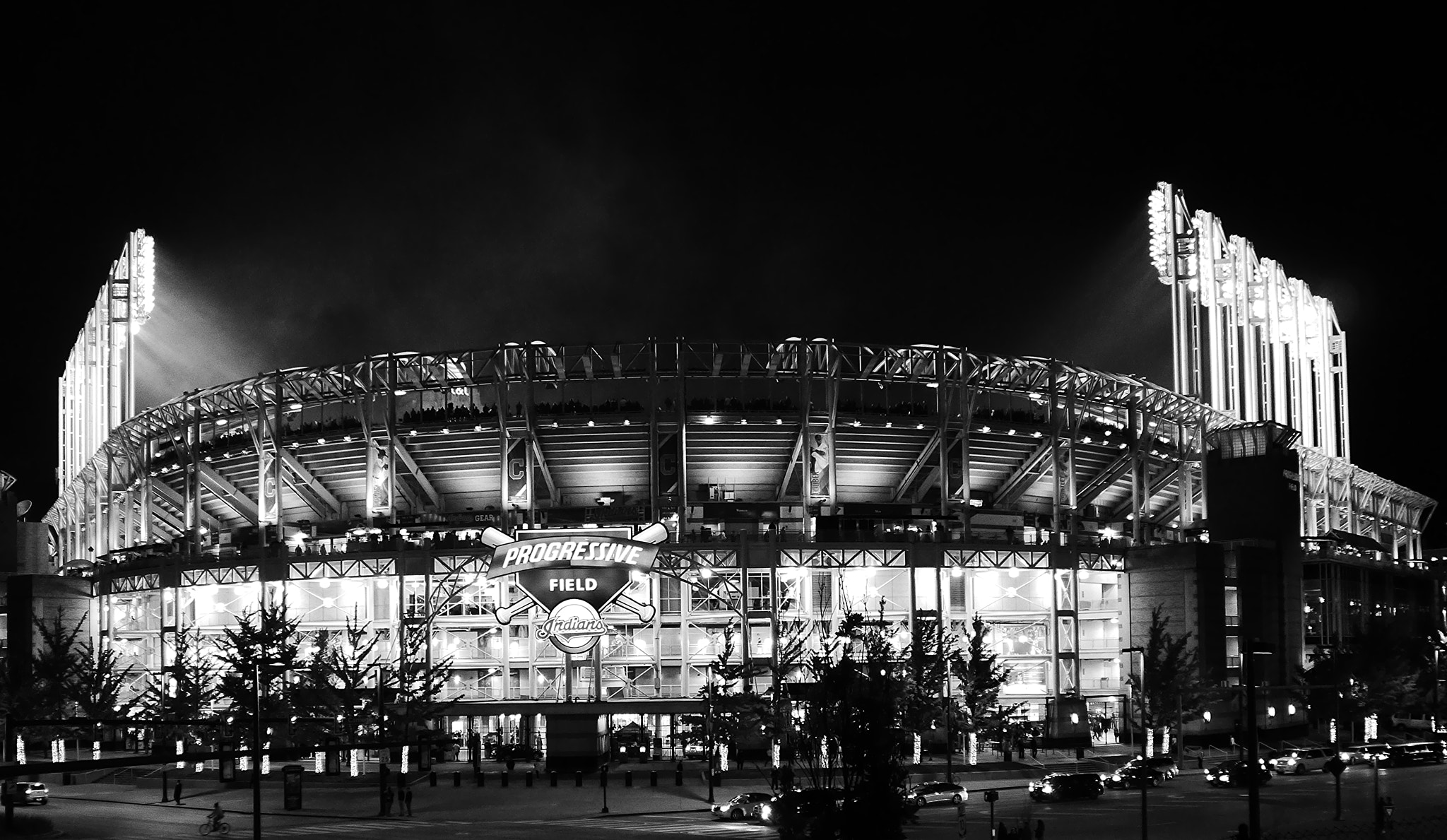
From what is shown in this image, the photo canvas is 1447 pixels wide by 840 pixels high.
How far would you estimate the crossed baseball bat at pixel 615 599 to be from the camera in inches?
3238

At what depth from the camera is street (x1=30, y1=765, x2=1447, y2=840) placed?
2055 inches

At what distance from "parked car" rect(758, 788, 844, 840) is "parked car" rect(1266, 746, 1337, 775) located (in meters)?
38.5

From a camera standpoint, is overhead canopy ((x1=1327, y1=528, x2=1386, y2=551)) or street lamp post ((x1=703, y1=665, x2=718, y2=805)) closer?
street lamp post ((x1=703, y1=665, x2=718, y2=805))

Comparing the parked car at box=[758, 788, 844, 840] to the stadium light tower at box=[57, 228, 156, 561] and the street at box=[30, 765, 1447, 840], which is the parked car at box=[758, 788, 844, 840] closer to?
the street at box=[30, 765, 1447, 840]

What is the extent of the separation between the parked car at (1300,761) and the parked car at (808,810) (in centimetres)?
3850

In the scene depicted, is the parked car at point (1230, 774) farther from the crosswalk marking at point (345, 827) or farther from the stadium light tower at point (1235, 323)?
the stadium light tower at point (1235, 323)

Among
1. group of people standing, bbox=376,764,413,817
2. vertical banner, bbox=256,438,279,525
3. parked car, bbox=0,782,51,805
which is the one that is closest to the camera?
group of people standing, bbox=376,764,413,817

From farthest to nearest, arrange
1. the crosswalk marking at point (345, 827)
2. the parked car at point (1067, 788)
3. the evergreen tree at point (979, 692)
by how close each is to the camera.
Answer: the evergreen tree at point (979, 692) → the parked car at point (1067, 788) → the crosswalk marking at point (345, 827)

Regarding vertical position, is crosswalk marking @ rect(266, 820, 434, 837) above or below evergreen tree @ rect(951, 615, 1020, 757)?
below

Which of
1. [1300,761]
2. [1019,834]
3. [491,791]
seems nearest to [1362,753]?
[1300,761]

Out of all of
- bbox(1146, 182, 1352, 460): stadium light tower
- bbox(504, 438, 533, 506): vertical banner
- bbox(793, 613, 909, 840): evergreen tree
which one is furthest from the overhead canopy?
bbox(793, 613, 909, 840): evergreen tree

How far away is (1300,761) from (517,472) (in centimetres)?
4659

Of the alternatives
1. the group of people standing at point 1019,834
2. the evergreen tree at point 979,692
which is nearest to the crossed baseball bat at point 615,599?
the evergreen tree at point 979,692

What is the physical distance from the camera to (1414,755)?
76312 millimetres
